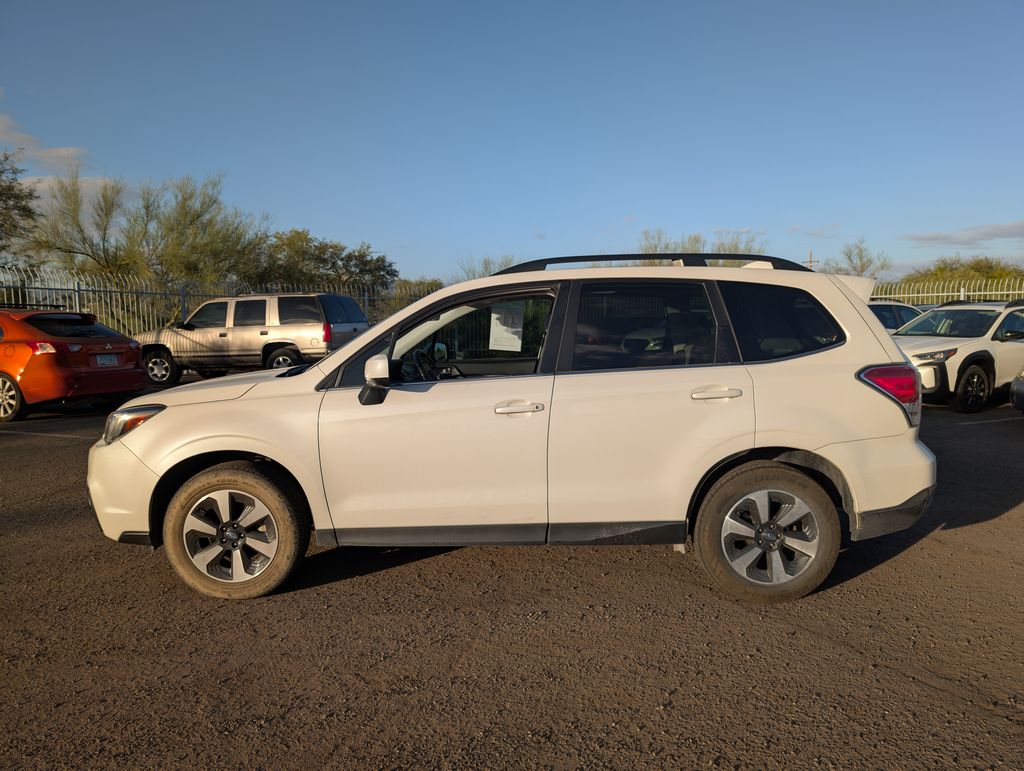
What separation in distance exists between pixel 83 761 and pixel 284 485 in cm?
163

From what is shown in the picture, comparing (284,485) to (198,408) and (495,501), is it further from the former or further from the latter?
(495,501)

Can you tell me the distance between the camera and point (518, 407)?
3820 millimetres

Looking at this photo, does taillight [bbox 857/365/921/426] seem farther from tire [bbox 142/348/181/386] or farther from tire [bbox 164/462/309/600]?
tire [bbox 142/348/181/386]

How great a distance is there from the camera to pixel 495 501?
12.7 feet

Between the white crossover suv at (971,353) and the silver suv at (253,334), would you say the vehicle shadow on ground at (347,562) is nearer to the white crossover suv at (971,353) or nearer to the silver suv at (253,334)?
the white crossover suv at (971,353)

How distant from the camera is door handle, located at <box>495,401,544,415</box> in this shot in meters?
3.82

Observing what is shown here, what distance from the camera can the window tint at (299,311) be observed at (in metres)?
13.7

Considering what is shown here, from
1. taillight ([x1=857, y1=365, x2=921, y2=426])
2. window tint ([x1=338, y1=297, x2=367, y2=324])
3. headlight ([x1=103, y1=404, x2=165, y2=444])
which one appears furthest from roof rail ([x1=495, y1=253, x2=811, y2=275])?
window tint ([x1=338, y1=297, x2=367, y2=324])

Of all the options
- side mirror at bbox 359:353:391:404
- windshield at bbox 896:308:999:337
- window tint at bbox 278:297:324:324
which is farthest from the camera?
window tint at bbox 278:297:324:324

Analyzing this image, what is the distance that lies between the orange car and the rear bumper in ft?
32.9

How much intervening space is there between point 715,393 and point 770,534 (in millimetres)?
821

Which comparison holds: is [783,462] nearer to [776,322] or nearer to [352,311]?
[776,322]

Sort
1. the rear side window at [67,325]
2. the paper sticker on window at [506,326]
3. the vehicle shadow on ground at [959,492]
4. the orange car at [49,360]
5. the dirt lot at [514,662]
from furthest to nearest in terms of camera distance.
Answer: the rear side window at [67,325] → the orange car at [49,360] → the vehicle shadow on ground at [959,492] → the paper sticker on window at [506,326] → the dirt lot at [514,662]

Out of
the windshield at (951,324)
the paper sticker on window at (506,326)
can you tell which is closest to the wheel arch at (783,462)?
the paper sticker on window at (506,326)
